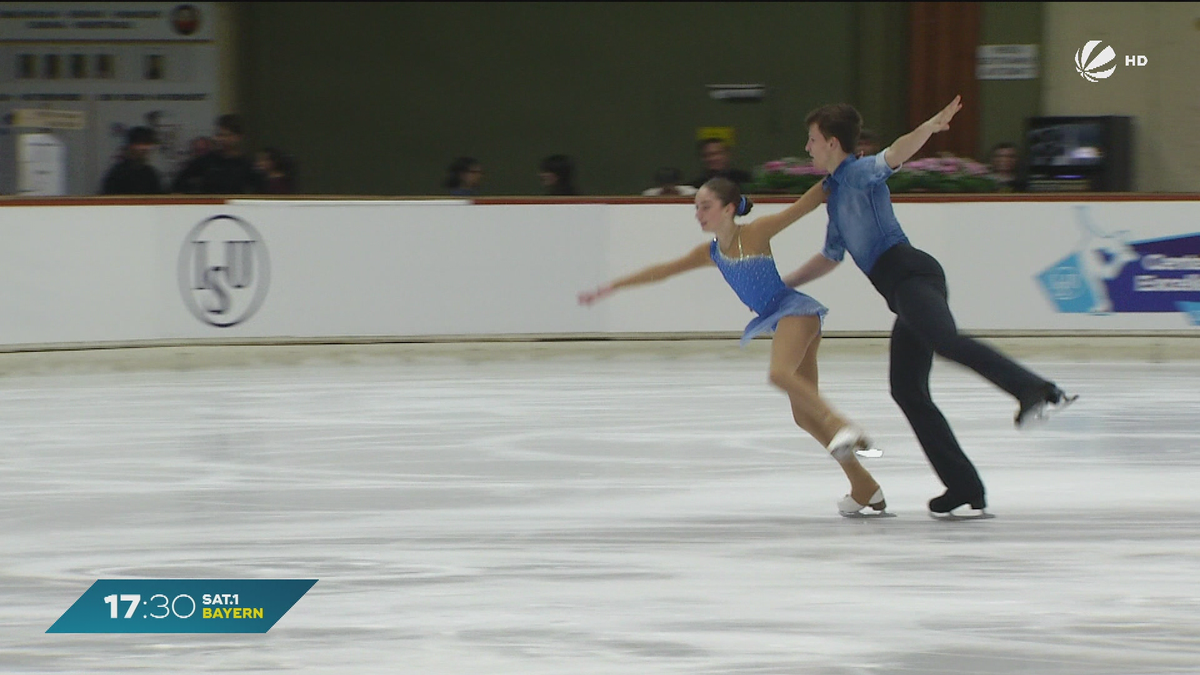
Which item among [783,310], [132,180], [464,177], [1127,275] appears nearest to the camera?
[783,310]

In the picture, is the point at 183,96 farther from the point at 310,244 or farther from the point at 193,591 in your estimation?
the point at 193,591

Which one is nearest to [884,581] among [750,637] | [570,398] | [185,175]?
[750,637]

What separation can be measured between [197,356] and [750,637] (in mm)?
7321

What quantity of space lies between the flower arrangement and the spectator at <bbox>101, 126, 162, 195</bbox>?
4.09 m

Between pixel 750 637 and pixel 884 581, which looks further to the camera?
pixel 884 581

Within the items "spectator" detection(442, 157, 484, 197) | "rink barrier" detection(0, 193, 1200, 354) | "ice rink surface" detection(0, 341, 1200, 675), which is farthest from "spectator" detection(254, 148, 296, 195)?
"ice rink surface" detection(0, 341, 1200, 675)

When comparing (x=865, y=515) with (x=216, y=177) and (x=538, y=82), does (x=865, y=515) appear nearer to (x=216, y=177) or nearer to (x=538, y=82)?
(x=216, y=177)

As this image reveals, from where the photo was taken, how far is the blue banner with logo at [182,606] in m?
4.53

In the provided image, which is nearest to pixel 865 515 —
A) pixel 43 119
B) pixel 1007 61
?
pixel 43 119

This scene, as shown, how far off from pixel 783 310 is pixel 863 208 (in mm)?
429

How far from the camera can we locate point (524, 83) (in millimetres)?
16656

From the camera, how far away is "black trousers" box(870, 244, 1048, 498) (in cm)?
541

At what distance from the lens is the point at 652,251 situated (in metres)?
11.8

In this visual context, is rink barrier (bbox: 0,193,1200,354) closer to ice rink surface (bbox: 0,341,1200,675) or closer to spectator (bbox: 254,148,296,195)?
spectator (bbox: 254,148,296,195)
